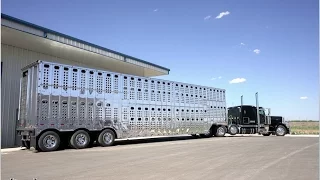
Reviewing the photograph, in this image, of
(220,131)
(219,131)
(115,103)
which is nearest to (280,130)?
(220,131)

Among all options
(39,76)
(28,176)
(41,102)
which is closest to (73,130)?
(41,102)

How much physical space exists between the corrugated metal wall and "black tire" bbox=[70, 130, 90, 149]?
522 cm

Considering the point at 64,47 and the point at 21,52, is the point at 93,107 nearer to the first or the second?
the point at 64,47

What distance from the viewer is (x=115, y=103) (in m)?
16.2

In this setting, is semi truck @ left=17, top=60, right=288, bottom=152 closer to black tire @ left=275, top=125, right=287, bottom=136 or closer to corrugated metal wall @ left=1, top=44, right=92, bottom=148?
corrugated metal wall @ left=1, top=44, right=92, bottom=148

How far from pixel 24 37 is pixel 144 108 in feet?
25.9

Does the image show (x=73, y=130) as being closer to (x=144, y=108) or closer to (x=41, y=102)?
(x=41, y=102)

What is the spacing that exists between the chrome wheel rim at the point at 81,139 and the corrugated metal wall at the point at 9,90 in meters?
5.30

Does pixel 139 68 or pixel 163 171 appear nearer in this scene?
pixel 163 171

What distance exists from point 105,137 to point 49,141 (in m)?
3.09

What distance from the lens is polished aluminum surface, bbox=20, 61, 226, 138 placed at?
13638 mm

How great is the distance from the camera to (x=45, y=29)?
1582 cm

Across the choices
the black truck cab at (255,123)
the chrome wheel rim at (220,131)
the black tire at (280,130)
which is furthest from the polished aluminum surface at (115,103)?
the black tire at (280,130)

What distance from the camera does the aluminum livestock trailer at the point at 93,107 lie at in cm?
1346
